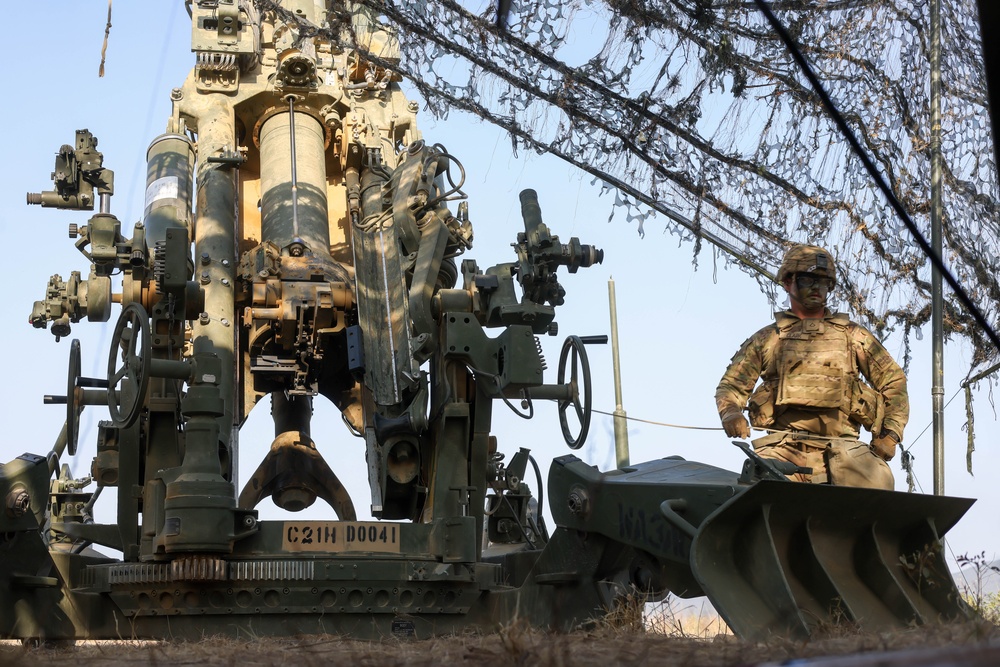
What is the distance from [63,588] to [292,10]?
5921 millimetres

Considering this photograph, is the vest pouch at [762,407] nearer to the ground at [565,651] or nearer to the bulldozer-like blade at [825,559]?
the bulldozer-like blade at [825,559]

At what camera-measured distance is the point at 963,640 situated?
4.62m

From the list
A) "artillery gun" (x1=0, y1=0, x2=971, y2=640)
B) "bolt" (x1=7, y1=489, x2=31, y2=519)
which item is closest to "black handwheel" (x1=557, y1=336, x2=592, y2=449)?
"artillery gun" (x1=0, y1=0, x2=971, y2=640)

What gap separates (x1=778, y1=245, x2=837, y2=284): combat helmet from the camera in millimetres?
7617

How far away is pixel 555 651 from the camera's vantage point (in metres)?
4.61

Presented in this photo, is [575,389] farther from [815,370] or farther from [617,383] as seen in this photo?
[617,383]

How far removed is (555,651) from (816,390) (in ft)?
10.9

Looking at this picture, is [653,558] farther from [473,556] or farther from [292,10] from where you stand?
[292,10]

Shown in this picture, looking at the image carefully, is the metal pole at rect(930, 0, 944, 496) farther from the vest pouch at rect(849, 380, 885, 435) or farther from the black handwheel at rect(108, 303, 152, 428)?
the black handwheel at rect(108, 303, 152, 428)

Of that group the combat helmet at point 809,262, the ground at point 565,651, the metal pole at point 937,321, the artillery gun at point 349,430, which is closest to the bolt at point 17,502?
the artillery gun at point 349,430

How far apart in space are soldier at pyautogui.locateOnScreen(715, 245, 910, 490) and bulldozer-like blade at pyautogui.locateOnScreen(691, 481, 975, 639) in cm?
62

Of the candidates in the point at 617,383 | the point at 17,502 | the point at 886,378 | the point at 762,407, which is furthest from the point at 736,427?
the point at 617,383

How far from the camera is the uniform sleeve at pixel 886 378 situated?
7480 mm

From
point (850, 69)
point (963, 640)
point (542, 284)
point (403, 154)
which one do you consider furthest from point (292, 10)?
point (963, 640)
